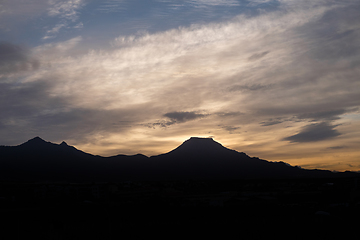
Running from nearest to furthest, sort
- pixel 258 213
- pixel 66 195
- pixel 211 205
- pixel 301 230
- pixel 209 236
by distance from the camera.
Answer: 1. pixel 209 236
2. pixel 301 230
3. pixel 258 213
4. pixel 211 205
5. pixel 66 195

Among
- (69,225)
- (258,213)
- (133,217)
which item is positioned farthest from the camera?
(258,213)

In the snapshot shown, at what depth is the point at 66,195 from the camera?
90.2 meters

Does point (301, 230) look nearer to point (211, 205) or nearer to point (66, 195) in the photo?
point (211, 205)

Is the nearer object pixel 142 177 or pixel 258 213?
pixel 258 213

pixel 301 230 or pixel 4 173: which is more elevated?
pixel 4 173

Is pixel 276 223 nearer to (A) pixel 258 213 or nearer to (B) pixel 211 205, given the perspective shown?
(A) pixel 258 213

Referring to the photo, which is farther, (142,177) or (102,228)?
(142,177)

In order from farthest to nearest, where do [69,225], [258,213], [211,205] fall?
[211,205] < [258,213] < [69,225]

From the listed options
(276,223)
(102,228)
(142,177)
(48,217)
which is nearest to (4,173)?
(142,177)

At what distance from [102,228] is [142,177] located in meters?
157

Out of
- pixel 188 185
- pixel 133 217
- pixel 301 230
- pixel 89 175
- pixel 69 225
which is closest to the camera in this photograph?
pixel 301 230

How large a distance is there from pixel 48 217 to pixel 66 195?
40881 mm

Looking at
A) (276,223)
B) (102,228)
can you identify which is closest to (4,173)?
(102,228)

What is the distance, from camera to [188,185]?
13162cm
